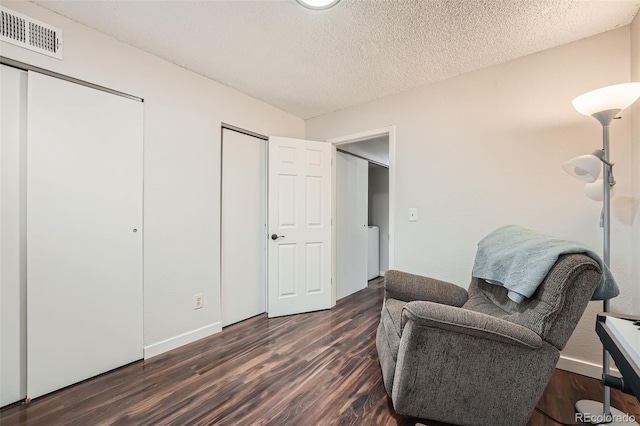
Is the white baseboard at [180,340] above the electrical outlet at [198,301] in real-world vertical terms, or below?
below

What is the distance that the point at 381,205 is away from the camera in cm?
489

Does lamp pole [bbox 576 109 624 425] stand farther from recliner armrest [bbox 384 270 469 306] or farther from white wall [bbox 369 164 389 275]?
white wall [bbox 369 164 389 275]

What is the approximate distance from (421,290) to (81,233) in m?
2.28

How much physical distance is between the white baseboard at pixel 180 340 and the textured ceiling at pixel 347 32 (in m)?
2.22

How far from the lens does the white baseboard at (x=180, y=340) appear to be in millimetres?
2033

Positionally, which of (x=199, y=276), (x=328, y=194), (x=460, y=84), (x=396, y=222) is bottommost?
(x=199, y=276)

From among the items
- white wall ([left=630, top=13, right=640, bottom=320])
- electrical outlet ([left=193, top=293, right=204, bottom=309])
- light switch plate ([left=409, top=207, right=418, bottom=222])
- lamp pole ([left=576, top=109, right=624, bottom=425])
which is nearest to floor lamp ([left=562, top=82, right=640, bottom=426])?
lamp pole ([left=576, top=109, right=624, bottom=425])

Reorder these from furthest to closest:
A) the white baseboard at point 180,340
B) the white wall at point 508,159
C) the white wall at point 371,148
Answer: the white wall at point 371,148 < the white baseboard at point 180,340 < the white wall at point 508,159

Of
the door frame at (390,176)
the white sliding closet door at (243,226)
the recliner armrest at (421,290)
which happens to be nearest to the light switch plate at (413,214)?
the door frame at (390,176)

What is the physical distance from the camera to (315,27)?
173cm

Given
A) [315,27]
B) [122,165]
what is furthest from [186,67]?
[315,27]

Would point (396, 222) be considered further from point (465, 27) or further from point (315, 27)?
point (315, 27)

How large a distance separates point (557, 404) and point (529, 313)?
0.76 metres

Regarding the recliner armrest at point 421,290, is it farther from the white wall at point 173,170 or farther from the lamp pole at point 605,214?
the white wall at point 173,170
